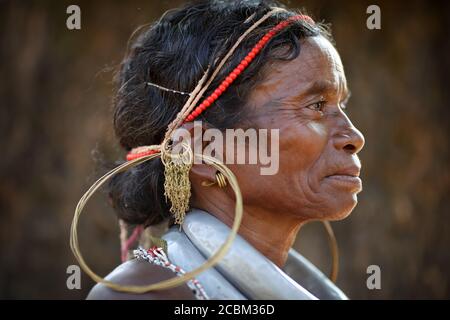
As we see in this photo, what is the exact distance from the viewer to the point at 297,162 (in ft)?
8.11

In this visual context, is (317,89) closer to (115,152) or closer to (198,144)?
(198,144)

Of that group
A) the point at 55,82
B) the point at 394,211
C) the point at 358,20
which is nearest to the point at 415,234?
the point at 394,211

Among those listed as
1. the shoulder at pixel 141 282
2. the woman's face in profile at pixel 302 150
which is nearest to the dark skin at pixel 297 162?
the woman's face in profile at pixel 302 150

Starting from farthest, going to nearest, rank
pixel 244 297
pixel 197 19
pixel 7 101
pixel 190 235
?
pixel 7 101 → pixel 197 19 → pixel 190 235 → pixel 244 297

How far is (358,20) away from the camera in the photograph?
5461mm

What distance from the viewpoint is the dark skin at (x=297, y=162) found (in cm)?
248

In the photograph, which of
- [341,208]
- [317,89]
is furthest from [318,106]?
[341,208]

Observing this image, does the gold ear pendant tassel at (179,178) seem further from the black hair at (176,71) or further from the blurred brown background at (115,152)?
the blurred brown background at (115,152)

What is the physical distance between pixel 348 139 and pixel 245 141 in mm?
394

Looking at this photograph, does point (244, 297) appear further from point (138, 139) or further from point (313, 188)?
point (138, 139)

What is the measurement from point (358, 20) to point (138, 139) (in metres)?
3.23

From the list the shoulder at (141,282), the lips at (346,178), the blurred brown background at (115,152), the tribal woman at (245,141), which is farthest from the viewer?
the blurred brown background at (115,152)

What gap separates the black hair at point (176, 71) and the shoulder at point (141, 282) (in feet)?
1.79

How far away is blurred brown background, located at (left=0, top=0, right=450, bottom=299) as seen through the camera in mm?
5238
